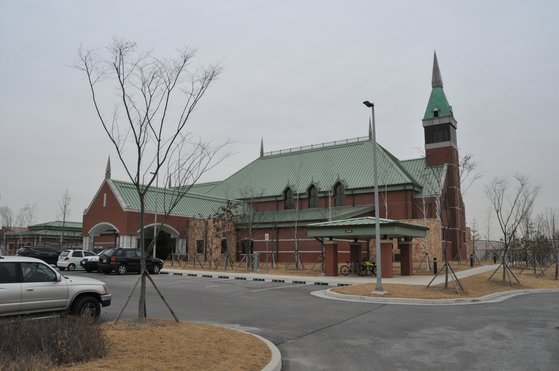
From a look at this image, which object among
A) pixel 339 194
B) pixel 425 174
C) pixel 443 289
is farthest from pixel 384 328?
pixel 339 194

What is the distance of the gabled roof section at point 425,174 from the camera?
153ft

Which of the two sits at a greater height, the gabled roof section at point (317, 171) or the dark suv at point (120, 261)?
the gabled roof section at point (317, 171)

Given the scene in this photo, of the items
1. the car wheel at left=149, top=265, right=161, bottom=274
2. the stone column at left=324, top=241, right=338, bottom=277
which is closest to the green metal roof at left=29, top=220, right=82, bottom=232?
the car wheel at left=149, top=265, right=161, bottom=274

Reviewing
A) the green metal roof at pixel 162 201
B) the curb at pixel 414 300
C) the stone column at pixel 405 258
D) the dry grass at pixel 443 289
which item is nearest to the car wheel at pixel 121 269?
the green metal roof at pixel 162 201

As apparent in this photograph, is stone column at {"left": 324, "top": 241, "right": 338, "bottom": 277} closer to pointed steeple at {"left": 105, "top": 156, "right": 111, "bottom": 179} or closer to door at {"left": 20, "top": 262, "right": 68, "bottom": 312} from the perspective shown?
door at {"left": 20, "top": 262, "right": 68, "bottom": 312}

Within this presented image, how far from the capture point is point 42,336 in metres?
6.66

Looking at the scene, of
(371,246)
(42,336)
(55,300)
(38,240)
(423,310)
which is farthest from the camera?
(38,240)

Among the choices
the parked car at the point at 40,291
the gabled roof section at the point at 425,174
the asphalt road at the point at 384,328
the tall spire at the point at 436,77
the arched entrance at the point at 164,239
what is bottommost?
the asphalt road at the point at 384,328

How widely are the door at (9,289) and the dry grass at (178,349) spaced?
6.67 ft

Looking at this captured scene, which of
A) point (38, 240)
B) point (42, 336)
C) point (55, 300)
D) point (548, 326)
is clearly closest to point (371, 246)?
point (548, 326)

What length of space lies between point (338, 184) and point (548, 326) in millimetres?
39837

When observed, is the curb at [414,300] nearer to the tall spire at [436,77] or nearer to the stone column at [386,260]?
the stone column at [386,260]

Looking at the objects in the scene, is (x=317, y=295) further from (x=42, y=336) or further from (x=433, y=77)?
(x=433, y=77)

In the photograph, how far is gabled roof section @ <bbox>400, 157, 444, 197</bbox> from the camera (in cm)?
4653
